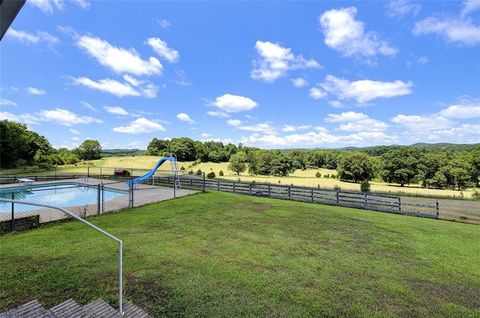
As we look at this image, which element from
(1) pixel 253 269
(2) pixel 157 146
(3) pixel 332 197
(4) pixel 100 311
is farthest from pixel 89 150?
(4) pixel 100 311

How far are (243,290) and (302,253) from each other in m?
2.29

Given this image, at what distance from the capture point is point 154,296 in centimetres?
378

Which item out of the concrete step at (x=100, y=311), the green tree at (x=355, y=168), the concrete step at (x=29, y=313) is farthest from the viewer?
the green tree at (x=355, y=168)

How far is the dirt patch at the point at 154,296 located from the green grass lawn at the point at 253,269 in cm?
1

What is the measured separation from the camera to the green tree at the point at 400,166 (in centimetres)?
5866

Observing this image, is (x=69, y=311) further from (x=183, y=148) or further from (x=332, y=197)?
(x=183, y=148)

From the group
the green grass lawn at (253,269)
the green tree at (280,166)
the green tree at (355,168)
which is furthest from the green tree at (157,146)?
the green grass lawn at (253,269)

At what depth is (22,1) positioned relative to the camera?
189 centimetres

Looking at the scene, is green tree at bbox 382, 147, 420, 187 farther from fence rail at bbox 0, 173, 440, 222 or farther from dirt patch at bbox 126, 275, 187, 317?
dirt patch at bbox 126, 275, 187, 317

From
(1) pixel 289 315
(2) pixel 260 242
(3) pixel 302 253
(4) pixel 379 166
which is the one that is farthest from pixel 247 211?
(4) pixel 379 166

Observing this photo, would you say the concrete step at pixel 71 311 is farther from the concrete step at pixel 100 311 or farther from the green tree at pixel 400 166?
the green tree at pixel 400 166

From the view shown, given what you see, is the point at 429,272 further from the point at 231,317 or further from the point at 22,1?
the point at 22,1

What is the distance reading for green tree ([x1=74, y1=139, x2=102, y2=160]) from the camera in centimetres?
7630

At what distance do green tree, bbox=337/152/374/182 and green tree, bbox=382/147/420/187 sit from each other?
144 inches
